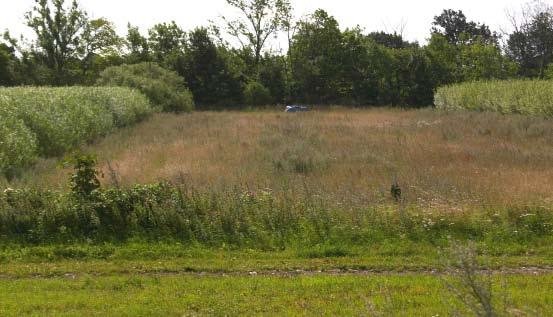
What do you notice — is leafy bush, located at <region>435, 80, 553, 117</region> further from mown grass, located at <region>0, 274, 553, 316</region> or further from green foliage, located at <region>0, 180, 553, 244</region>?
mown grass, located at <region>0, 274, 553, 316</region>

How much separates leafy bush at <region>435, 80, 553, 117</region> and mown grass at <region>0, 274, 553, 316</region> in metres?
28.1

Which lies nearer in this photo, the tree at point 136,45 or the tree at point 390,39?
the tree at point 136,45

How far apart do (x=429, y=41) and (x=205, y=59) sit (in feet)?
89.4

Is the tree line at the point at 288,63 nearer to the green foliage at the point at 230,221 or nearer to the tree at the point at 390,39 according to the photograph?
the tree at the point at 390,39

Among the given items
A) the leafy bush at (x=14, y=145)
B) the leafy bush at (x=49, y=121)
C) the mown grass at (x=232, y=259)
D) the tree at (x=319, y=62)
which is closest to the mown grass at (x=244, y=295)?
the mown grass at (x=232, y=259)

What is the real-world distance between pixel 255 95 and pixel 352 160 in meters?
42.3

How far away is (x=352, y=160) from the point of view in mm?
18109

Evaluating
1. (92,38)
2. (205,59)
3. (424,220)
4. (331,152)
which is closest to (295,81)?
(205,59)

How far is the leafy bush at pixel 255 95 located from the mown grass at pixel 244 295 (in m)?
52.2

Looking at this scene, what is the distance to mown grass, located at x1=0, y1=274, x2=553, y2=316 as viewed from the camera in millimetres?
6203

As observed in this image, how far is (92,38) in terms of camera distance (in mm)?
69438

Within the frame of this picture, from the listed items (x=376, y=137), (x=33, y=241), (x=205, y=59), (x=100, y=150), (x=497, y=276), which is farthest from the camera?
(x=205, y=59)

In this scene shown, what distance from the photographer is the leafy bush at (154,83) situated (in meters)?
46.0

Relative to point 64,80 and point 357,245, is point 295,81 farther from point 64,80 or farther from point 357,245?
point 357,245
